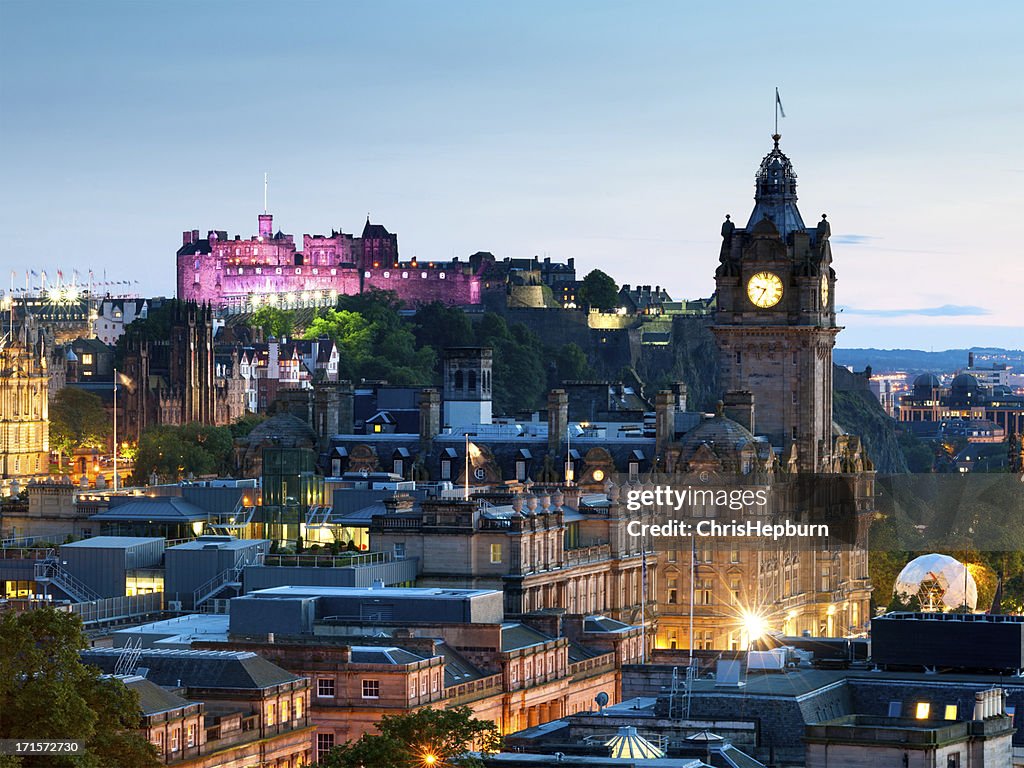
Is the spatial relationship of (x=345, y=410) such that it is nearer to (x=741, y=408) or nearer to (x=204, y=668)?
(x=741, y=408)

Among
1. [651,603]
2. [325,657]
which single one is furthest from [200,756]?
[651,603]

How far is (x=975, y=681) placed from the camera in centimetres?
9888

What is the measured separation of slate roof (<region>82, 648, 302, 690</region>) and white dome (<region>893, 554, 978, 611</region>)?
130 feet

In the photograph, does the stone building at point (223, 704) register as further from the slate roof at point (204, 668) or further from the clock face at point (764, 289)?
the clock face at point (764, 289)

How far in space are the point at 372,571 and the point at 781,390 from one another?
63949mm

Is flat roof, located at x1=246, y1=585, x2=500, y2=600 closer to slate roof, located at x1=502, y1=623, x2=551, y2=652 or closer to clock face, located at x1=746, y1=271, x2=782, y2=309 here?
slate roof, located at x1=502, y1=623, x2=551, y2=652

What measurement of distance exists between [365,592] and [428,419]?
6740 cm

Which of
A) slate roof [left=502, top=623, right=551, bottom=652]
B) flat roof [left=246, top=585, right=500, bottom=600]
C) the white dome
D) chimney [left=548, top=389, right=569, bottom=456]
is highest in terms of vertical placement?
chimney [left=548, top=389, right=569, bottom=456]

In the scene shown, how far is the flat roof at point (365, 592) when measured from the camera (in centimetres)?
12394

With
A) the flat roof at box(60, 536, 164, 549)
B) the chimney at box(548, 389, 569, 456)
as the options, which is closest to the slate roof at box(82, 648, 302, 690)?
the flat roof at box(60, 536, 164, 549)

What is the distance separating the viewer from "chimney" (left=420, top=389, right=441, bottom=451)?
192m

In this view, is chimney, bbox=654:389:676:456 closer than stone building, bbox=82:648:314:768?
No

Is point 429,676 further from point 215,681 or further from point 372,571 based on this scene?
point 372,571

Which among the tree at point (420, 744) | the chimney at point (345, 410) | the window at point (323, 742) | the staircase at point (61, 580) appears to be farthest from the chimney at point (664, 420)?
the tree at point (420, 744)
